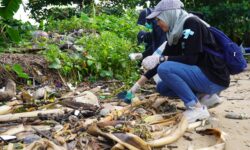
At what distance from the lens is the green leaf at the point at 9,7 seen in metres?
2.13

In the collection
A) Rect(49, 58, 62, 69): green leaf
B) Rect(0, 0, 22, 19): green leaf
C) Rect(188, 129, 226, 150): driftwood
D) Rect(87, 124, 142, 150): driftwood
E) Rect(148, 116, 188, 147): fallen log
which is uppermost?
Rect(0, 0, 22, 19): green leaf

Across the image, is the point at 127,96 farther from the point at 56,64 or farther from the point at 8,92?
the point at 56,64

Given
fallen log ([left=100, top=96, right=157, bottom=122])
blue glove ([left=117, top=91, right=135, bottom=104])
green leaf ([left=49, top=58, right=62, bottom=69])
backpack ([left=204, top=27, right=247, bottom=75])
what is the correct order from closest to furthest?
fallen log ([left=100, top=96, right=157, bottom=122]), backpack ([left=204, top=27, right=247, bottom=75]), blue glove ([left=117, top=91, right=135, bottom=104]), green leaf ([left=49, top=58, right=62, bottom=69])

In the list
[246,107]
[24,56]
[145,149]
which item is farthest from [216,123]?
[24,56]

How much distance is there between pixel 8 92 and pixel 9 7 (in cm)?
360

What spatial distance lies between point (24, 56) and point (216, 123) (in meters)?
3.57

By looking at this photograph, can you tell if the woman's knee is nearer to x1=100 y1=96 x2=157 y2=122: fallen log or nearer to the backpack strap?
the backpack strap

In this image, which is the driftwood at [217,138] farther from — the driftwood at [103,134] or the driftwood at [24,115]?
the driftwood at [24,115]

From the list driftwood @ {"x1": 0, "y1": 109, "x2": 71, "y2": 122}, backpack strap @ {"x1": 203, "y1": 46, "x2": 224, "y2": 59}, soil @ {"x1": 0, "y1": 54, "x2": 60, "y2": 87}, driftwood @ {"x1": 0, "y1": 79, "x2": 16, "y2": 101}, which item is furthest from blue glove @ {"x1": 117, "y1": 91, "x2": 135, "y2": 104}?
soil @ {"x1": 0, "y1": 54, "x2": 60, "y2": 87}

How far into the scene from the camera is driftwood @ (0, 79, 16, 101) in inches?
216

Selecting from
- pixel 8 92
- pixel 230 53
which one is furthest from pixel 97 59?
pixel 230 53

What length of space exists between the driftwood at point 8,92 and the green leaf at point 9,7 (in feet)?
11.3

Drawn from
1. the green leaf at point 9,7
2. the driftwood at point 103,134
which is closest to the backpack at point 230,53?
the driftwood at point 103,134

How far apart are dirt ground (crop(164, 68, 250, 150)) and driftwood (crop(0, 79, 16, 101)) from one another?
2.37 meters
